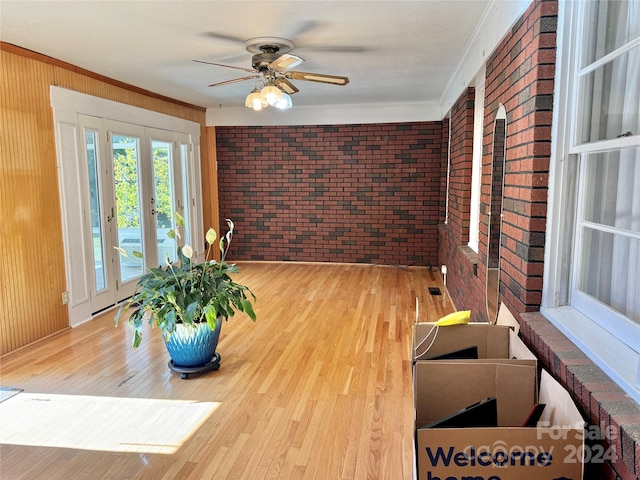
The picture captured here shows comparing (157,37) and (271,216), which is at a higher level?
(157,37)

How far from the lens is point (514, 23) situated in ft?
7.72

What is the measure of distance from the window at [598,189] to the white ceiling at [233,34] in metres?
1.19

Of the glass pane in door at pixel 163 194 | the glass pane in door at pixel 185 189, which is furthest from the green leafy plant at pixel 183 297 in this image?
the glass pane in door at pixel 185 189

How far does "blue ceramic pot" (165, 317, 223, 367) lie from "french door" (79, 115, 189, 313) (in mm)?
1227

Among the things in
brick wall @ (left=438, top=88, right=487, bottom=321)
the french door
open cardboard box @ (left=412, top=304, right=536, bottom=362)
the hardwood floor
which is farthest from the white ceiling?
the hardwood floor

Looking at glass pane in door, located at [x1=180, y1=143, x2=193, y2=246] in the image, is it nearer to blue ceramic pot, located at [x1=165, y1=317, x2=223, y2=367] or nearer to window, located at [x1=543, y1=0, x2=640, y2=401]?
blue ceramic pot, located at [x1=165, y1=317, x2=223, y2=367]

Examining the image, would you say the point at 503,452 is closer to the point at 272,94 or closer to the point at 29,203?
the point at 272,94

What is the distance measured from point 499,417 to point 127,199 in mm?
4557

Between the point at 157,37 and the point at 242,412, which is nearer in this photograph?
the point at 242,412

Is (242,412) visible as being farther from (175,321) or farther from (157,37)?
(157,37)

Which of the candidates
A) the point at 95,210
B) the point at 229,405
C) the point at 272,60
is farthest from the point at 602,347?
the point at 95,210

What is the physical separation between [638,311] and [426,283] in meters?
4.52

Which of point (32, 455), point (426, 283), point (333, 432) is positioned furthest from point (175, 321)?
point (426, 283)

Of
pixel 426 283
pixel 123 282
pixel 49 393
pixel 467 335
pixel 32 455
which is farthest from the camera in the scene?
pixel 426 283
